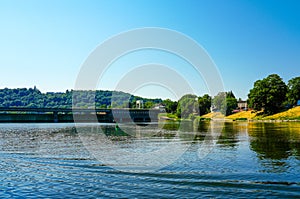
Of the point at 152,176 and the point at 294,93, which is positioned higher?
the point at 294,93

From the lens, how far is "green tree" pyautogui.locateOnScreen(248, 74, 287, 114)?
14812cm

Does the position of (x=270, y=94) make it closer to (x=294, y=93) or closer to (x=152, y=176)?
(x=294, y=93)

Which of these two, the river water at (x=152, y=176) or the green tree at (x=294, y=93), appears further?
the green tree at (x=294, y=93)

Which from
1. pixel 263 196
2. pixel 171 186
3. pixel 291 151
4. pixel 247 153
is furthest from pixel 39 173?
pixel 291 151

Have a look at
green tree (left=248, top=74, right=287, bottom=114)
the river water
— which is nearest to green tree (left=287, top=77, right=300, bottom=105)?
green tree (left=248, top=74, right=287, bottom=114)

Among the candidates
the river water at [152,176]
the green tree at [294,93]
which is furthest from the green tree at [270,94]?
the river water at [152,176]

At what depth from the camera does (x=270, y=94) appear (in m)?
148

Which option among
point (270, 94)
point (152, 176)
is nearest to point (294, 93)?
point (270, 94)

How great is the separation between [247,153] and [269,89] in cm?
12922

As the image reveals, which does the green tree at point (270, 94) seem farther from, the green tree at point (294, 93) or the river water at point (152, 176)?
the river water at point (152, 176)

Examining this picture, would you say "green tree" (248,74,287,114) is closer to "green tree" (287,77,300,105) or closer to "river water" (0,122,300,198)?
"green tree" (287,77,300,105)

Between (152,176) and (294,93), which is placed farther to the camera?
(294,93)

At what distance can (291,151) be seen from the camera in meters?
33.1

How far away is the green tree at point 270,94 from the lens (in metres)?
148
